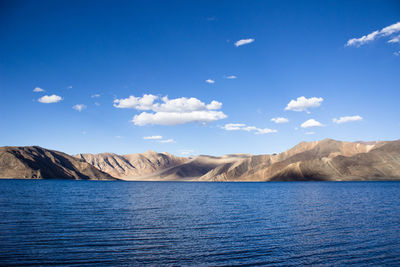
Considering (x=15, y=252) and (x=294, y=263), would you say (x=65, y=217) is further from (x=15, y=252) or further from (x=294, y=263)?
(x=294, y=263)

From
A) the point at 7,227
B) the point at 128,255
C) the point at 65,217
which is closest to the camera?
the point at 128,255

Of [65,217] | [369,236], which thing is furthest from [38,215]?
[369,236]

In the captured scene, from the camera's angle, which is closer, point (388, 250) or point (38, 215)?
point (388, 250)

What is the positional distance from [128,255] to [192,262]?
4422 millimetres

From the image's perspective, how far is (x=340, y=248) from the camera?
22.3 metres

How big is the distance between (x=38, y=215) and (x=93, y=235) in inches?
574

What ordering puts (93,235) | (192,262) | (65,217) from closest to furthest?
(192,262)
(93,235)
(65,217)

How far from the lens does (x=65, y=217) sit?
34.8 m

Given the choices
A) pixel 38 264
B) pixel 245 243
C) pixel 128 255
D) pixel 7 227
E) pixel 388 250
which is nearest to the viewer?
pixel 38 264

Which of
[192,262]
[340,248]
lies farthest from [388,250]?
[192,262]

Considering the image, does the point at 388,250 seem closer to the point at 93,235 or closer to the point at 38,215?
the point at 93,235

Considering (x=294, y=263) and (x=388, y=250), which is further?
(x=388, y=250)

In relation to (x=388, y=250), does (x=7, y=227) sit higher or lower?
higher

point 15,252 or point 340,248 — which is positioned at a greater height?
point 15,252
